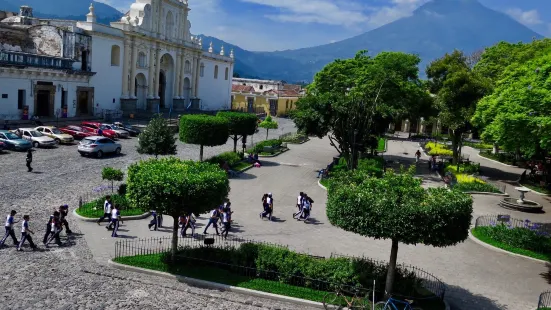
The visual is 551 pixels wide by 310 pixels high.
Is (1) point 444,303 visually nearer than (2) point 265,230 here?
Yes

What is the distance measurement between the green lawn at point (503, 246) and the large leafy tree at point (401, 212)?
309 inches

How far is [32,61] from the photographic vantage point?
40.9 m

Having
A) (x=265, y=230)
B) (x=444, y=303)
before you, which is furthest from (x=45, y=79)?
(x=444, y=303)

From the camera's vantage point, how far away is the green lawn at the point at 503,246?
60.4 ft

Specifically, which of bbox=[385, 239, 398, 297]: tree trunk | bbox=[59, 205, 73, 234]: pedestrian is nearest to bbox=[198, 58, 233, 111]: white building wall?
bbox=[59, 205, 73, 234]: pedestrian

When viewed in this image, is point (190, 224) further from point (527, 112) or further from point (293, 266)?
point (527, 112)

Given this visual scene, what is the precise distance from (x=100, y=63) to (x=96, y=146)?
2034 centimetres

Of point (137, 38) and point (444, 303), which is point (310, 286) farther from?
point (137, 38)

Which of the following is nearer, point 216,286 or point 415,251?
point 216,286

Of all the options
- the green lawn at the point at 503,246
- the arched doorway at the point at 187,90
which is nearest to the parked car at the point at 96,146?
the green lawn at the point at 503,246

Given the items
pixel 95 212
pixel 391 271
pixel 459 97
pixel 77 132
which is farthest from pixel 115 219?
pixel 459 97

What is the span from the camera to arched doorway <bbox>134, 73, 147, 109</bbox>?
57156 mm

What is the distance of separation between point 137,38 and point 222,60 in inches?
1044

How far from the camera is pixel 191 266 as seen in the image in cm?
1463
